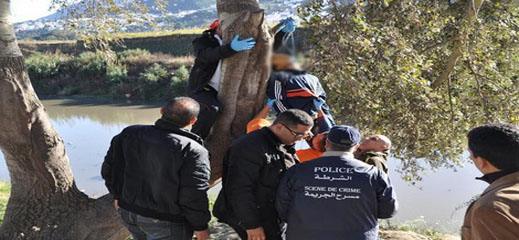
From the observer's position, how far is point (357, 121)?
5.49 meters

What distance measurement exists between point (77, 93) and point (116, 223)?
31457 millimetres

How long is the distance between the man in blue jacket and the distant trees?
1311 mm

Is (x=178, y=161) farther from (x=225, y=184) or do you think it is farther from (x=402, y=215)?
(x=402, y=215)

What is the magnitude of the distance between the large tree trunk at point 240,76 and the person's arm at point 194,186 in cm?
93

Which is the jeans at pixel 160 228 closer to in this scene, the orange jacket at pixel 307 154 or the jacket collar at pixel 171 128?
the jacket collar at pixel 171 128

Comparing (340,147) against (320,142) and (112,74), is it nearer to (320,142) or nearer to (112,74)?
(320,142)

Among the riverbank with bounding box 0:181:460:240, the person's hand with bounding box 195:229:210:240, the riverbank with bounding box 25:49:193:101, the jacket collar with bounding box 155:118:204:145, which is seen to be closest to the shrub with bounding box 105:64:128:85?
the riverbank with bounding box 25:49:193:101

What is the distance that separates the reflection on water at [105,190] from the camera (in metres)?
10.3

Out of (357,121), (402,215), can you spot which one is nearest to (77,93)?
(402,215)

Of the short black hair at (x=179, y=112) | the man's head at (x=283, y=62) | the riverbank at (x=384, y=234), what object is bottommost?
the riverbank at (x=384, y=234)

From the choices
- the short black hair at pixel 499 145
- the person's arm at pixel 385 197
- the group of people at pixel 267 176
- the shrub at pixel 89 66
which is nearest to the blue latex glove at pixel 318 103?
the group of people at pixel 267 176

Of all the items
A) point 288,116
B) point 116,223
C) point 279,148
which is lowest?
point 116,223

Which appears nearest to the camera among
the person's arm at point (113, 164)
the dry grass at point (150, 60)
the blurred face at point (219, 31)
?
the person's arm at point (113, 164)

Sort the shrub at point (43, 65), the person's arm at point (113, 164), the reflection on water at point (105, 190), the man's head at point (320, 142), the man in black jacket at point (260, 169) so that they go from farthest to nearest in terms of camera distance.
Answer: the shrub at point (43, 65) → the reflection on water at point (105, 190) → the man's head at point (320, 142) → the person's arm at point (113, 164) → the man in black jacket at point (260, 169)
